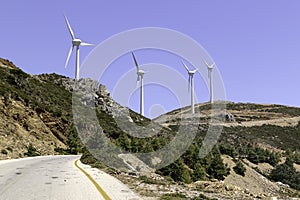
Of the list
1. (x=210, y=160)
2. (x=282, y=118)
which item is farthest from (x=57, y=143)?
(x=282, y=118)

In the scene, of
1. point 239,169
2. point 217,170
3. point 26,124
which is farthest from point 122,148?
point 239,169

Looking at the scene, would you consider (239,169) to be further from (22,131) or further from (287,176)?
(22,131)

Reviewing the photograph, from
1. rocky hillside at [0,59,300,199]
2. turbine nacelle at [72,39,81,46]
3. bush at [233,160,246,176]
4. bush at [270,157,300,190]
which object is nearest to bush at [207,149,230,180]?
rocky hillside at [0,59,300,199]

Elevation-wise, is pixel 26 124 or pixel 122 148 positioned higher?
pixel 26 124

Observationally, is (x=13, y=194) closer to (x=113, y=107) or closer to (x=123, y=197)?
(x=123, y=197)

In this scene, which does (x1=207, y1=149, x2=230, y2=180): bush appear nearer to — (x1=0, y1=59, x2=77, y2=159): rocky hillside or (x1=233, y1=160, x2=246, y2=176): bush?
(x1=233, y1=160, x2=246, y2=176): bush

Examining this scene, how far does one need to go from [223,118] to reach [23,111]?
10835cm

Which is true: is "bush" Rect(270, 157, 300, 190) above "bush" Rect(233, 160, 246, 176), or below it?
below

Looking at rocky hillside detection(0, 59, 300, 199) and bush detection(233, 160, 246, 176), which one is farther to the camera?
bush detection(233, 160, 246, 176)

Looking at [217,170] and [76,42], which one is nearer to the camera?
[217,170]

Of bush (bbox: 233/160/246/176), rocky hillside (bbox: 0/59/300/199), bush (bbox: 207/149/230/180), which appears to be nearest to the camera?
rocky hillside (bbox: 0/59/300/199)

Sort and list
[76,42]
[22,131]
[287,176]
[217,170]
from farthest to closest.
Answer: [76,42] → [287,176] → [217,170] → [22,131]

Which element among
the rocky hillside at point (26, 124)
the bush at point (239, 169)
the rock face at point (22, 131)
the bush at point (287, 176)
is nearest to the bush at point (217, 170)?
the bush at point (239, 169)

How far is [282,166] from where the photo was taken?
70562 millimetres
